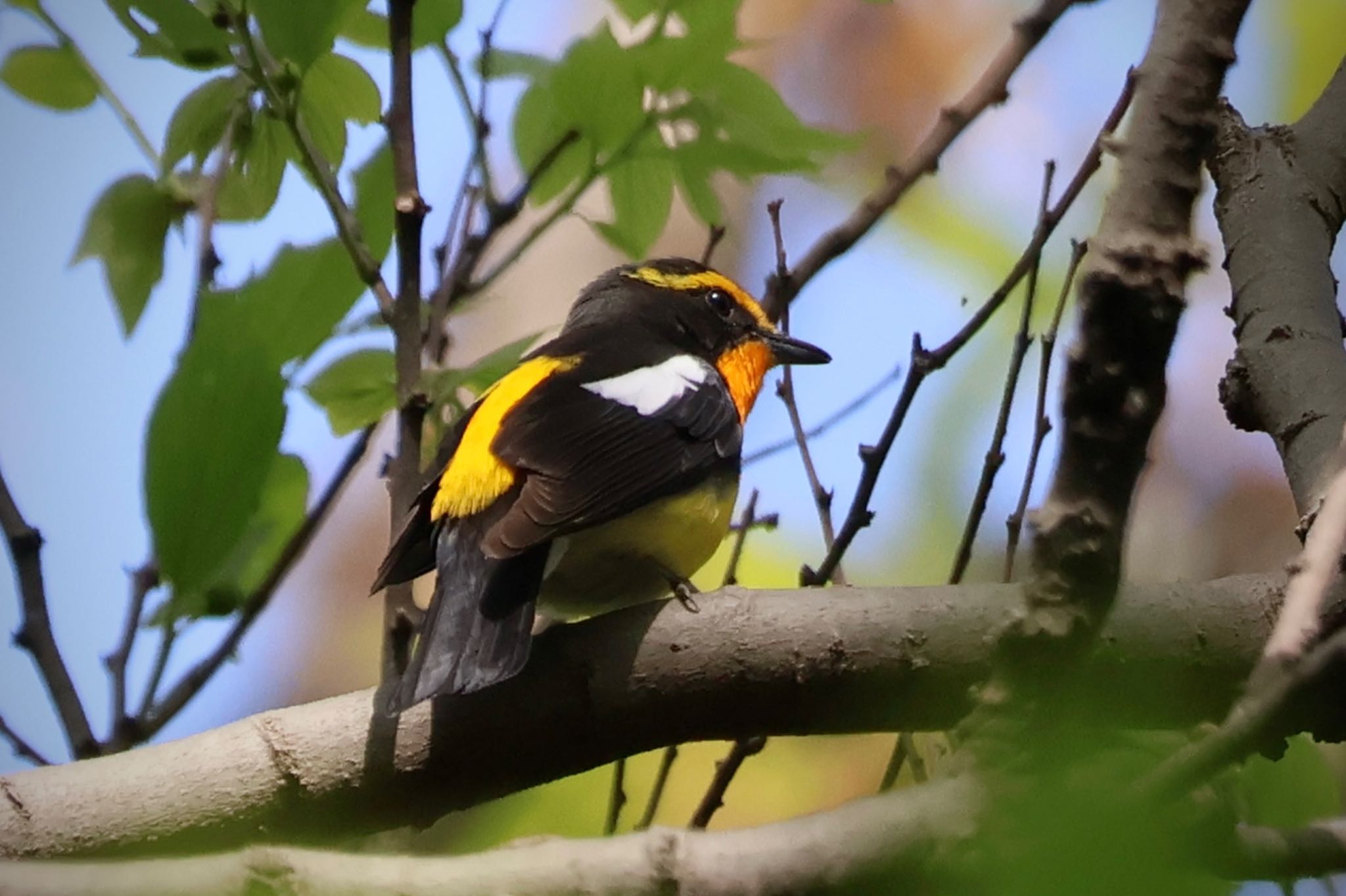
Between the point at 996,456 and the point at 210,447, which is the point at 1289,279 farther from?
the point at 210,447

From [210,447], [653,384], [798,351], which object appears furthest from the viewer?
[798,351]

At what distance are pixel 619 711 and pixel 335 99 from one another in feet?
2.91

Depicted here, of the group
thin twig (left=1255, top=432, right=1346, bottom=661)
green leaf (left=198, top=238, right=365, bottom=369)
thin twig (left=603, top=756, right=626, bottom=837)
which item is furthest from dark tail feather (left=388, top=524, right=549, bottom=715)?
thin twig (left=1255, top=432, right=1346, bottom=661)

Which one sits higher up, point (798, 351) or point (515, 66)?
point (798, 351)

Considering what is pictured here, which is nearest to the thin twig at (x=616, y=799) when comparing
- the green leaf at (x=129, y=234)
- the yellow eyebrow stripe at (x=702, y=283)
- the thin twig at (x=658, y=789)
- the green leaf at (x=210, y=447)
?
the thin twig at (x=658, y=789)

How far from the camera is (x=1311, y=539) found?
2.81ft

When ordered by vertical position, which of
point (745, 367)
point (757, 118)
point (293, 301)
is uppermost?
point (745, 367)

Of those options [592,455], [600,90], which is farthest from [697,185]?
[592,455]

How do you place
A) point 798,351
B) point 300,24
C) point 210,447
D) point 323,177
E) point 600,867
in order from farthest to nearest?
point 798,351
point 323,177
point 300,24
point 210,447
point 600,867

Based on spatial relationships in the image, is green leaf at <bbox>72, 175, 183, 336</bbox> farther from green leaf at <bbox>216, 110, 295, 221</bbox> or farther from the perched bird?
the perched bird

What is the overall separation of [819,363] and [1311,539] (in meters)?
1.95

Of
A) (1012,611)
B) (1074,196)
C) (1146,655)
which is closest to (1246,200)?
(1074,196)

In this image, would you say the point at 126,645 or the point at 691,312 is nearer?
the point at 126,645

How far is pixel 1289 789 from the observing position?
140cm
